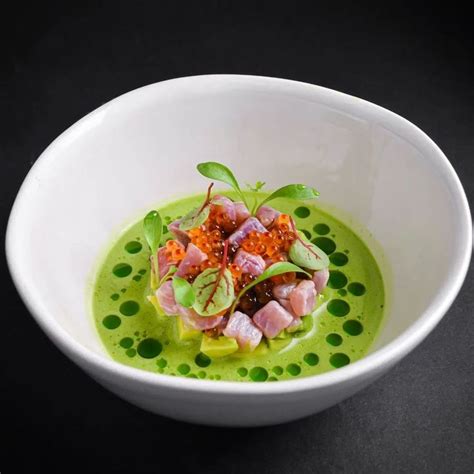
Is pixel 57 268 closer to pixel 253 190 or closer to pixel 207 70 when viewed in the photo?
pixel 253 190

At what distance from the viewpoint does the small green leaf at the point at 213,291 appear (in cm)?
172

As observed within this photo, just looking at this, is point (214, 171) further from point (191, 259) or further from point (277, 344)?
point (277, 344)

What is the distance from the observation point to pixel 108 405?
184cm

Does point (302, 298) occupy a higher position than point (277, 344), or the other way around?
point (302, 298)

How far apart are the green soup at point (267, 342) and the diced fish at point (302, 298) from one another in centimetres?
6

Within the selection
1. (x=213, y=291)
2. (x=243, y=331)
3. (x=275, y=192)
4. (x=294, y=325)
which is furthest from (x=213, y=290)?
(x=275, y=192)

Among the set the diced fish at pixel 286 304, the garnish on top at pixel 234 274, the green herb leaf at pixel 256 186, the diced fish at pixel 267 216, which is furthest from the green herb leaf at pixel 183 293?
the green herb leaf at pixel 256 186

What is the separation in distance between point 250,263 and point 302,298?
132 millimetres

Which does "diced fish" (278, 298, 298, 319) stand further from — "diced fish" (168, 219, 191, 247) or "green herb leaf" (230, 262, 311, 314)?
"diced fish" (168, 219, 191, 247)

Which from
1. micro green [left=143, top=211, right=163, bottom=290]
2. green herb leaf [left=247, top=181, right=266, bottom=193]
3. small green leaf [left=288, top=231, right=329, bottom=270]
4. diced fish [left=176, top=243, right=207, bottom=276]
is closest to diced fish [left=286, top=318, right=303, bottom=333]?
small green leaf [left=288, top=231, right=329, bottom=270]

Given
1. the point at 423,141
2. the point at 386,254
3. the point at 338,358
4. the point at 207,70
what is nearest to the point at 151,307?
the point at 338,358

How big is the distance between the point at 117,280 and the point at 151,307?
0.13 meters

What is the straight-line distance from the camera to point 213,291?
1729mm

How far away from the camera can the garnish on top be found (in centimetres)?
175
